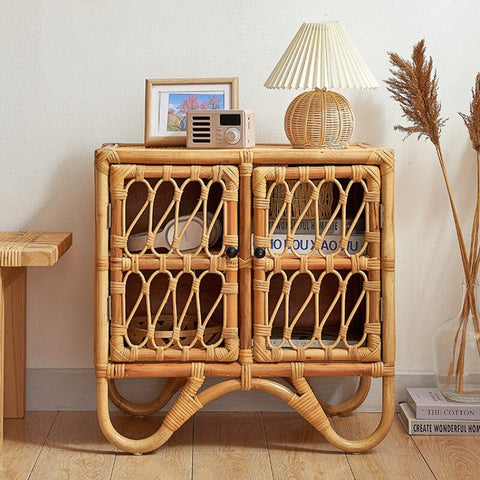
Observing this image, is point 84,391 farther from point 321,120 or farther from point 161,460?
point 321,120

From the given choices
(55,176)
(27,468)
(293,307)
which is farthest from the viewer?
(55,176)

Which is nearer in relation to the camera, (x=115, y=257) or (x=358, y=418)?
(x=115, y=257)

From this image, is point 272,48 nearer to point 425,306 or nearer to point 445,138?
point 445,138

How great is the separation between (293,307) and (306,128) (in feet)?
1.74

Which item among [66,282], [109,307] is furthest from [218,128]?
[66,282]

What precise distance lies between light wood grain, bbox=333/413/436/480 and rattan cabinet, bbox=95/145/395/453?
0.05 meters

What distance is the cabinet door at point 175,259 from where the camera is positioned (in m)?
2.24

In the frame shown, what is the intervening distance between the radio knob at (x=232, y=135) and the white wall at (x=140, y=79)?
348 millimetres

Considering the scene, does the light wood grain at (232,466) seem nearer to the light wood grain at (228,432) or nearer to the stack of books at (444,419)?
the light wood grain at (228,432)

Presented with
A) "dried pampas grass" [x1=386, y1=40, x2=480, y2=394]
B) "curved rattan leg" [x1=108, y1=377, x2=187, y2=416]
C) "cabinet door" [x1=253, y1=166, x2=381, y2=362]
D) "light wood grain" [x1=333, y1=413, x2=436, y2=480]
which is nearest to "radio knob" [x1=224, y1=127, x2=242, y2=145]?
"cabinet door" [x1=253, y1=166, x2=381, y2=362]

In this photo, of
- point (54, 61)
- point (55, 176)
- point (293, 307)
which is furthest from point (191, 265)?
point (54, 61)

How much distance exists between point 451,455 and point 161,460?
0.80 metres

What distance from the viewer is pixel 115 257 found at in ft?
7.41

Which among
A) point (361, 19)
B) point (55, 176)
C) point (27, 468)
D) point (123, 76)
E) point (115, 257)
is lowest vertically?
point (27, 468)
